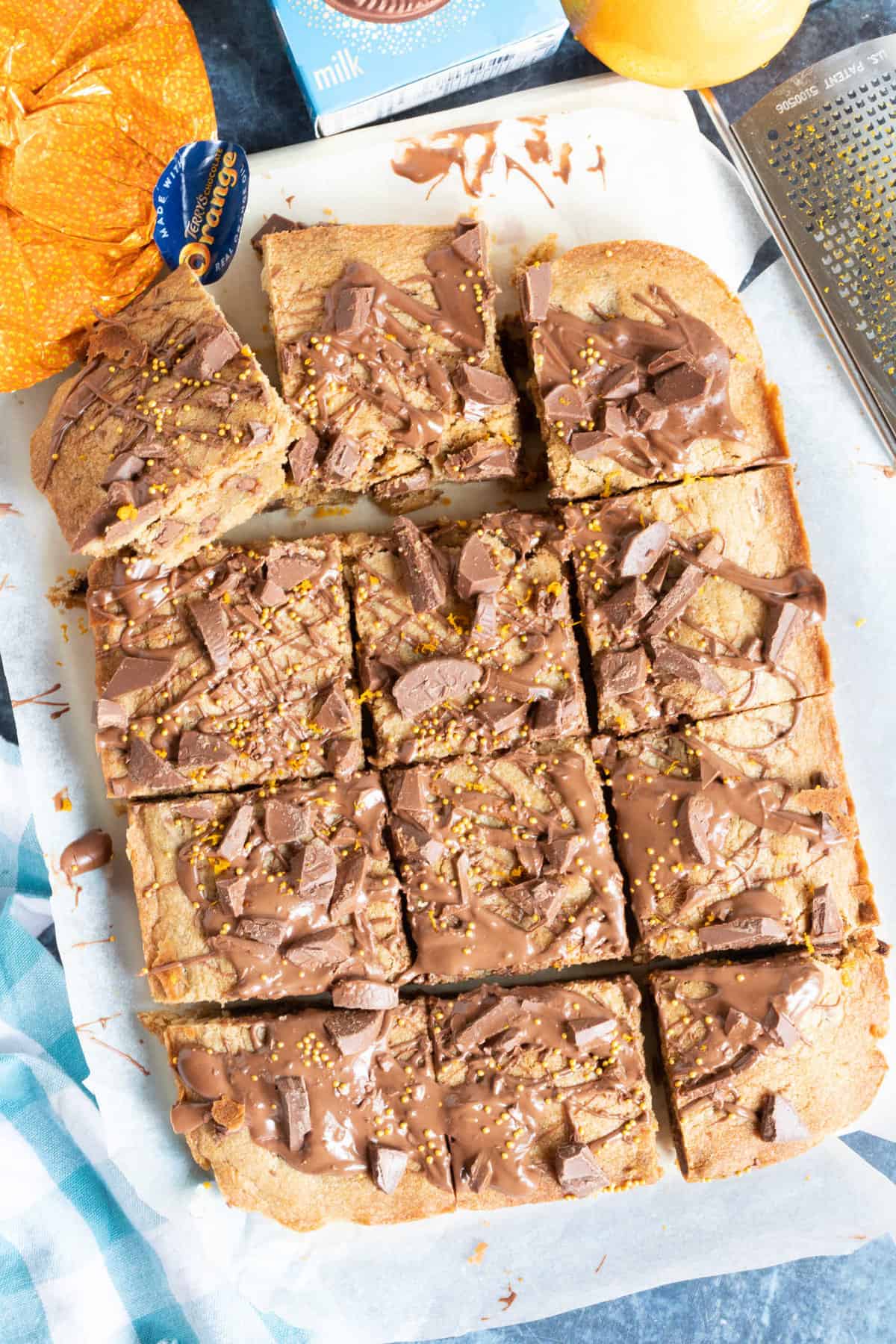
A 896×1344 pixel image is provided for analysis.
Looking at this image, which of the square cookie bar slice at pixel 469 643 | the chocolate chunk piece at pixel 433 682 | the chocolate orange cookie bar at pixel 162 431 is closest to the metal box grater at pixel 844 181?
the square cookie bar slice at pixel 469 643

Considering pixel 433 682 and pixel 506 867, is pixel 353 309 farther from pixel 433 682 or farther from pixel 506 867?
pixel 506 867

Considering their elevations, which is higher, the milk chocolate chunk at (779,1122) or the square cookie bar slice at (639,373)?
the square cookie bar slice at (639,373)

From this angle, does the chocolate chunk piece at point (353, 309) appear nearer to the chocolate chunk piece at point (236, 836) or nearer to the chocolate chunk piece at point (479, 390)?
the chocolate chunk piece at point (479, 390)

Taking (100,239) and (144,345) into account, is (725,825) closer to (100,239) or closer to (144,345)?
(144,345)

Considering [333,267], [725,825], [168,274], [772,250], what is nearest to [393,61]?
[333,267]

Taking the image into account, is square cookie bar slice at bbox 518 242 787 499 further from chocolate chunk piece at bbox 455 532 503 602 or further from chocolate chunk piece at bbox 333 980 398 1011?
chocolate chunk piece at bbox 333 980 398 1011
